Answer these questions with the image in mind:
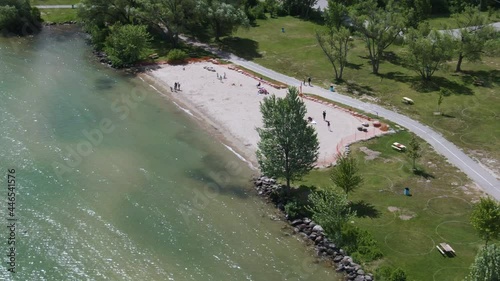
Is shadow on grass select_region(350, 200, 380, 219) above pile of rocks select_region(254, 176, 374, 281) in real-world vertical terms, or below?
above

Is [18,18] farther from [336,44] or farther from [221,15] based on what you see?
[336,44]

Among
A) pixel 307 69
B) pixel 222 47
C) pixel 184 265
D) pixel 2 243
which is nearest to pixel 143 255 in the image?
pixel 184 265

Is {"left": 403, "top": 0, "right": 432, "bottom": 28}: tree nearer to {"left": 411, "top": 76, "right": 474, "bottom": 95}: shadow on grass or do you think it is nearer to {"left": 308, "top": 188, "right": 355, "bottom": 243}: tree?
{"left": 411, "top": 76, "right": 474, "bottom": 95}: shadow on grass

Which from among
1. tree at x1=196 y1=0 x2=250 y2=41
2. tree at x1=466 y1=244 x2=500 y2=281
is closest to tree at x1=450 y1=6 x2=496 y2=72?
tree at x1=196 y1=0 x2=250 y2=41

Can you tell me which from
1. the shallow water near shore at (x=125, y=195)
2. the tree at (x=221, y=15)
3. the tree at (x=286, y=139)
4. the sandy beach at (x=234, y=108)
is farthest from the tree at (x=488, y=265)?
the tree at (x=221, y=15)

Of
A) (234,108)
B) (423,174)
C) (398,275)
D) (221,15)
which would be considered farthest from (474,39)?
(398,275)
